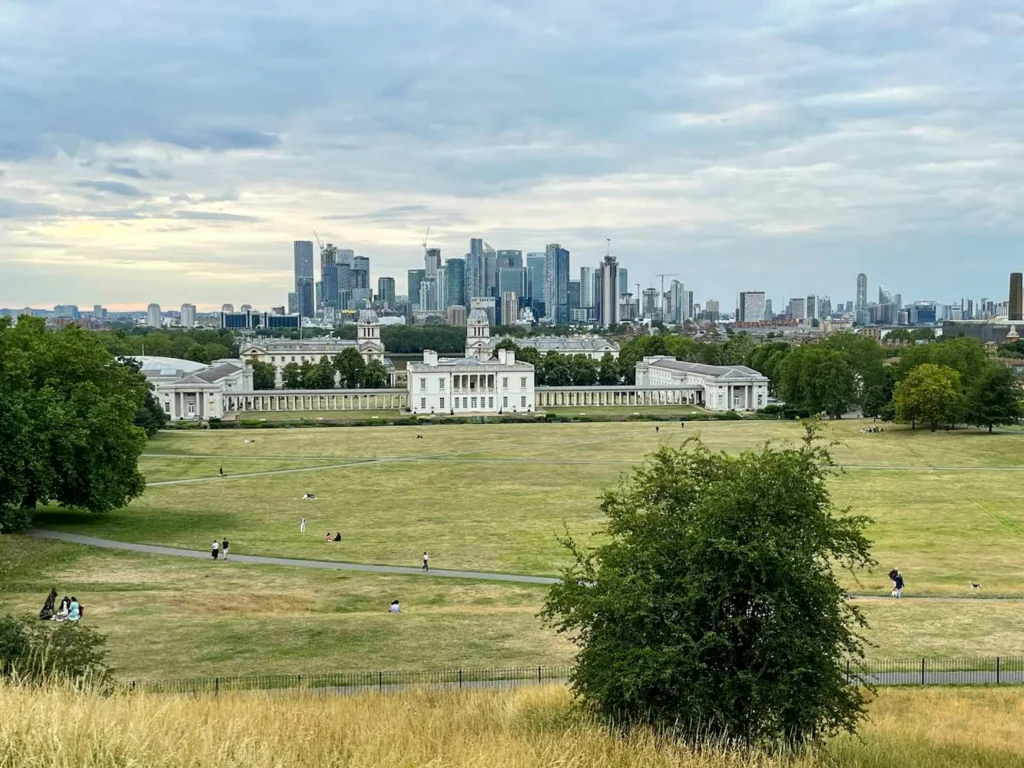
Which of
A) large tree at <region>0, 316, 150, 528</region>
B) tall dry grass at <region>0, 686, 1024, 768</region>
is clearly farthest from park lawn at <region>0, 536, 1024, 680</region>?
tall dry grass at <region>0, 686, 1024, 768</region>

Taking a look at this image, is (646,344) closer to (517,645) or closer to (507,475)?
(507,475)

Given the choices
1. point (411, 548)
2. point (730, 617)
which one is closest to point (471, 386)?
point (411, 548)

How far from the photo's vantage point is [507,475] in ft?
220

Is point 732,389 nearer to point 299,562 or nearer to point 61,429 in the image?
point 299,562

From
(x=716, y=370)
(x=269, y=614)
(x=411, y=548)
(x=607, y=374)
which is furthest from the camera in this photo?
(x=607, y=374)

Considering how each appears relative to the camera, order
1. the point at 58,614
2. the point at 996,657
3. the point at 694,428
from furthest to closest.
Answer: the point at 694,428 < the point at 58,614 < the point at 996,657

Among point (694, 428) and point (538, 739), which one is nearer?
point (538, 739)

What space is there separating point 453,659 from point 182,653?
6991 millimetres

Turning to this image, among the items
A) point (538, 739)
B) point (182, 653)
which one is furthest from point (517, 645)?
point (538, 739)

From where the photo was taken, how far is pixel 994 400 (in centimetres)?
8475

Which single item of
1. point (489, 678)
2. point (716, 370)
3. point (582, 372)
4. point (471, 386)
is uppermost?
point (716, 370)

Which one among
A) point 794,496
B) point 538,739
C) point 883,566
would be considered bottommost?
point 883,566

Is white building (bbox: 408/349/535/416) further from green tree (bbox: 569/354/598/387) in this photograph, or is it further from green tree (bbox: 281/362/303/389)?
green tree (bbox: 281/362/303/389)

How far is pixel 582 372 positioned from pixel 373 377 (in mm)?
29279
